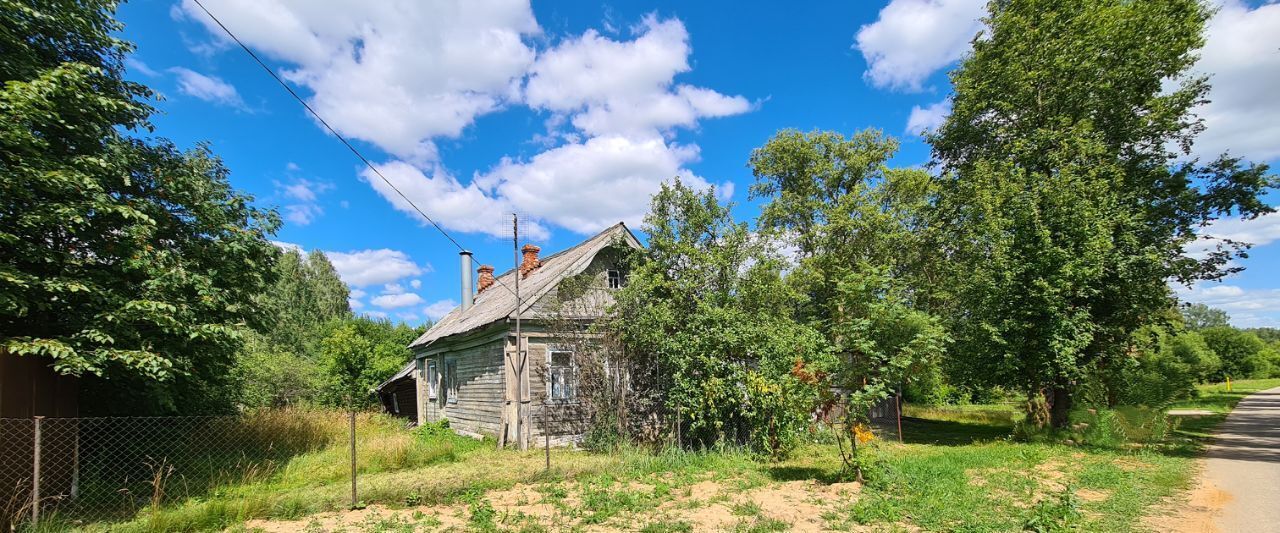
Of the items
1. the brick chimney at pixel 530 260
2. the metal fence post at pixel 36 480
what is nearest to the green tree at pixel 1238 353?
the brick chimney at pixel 530 260

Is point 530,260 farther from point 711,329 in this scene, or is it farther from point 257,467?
point 257,467

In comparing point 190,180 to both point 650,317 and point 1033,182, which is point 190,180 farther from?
point 1033,182

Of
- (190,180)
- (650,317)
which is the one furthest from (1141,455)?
(190,180)

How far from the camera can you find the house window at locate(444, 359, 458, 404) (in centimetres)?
1800

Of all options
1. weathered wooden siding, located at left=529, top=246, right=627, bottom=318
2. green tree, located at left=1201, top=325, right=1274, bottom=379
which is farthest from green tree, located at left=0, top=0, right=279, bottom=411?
green tree, located at left=1201, top=325, right=1274, bottom=379

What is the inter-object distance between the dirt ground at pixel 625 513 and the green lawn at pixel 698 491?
0.03 meters

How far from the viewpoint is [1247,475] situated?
30.3ft

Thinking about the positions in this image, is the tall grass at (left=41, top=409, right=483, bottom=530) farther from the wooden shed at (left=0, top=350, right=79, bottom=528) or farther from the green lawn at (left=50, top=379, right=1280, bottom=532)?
the wooden shed at (left=0, top=350, right=79, bottom=528)

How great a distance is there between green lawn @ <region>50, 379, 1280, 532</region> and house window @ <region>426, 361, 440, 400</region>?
7.39 m

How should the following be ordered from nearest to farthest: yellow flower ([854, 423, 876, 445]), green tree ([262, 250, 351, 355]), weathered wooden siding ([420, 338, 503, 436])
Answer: yellow flower ([854, 423, 876, 445])
weathered wooden siding ([420, 338, 503, 436])
green tree ([262, 250, 351, 355])

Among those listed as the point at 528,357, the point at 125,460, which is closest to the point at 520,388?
the point at 528,357

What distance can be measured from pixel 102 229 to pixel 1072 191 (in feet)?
61.1

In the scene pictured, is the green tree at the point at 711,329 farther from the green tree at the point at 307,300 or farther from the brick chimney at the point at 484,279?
the green tree at the point at 307,300

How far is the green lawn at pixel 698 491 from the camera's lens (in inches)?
271
